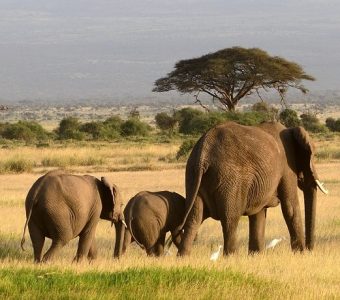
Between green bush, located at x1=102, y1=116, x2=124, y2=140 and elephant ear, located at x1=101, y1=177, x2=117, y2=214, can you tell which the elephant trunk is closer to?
elephant ear, located at x1=101, y1=177, x2=117, y2=214

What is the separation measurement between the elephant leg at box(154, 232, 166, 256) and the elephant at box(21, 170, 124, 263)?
1164mm

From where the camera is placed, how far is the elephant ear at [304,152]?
13.9m

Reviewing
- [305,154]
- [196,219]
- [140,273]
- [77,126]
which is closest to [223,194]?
[196,219]

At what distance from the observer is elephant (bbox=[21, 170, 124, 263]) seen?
1223cm

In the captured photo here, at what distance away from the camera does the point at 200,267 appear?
36.4 ft

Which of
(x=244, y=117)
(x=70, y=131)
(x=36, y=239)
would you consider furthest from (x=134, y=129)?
(x=36, y=239)

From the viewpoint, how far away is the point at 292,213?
1377 cm

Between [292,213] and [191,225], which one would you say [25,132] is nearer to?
[292,213]

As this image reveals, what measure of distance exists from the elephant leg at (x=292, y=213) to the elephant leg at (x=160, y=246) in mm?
1688

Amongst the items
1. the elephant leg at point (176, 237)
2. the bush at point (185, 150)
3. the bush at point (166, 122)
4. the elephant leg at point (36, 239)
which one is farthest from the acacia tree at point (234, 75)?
the elephant leg at point (36, 239)

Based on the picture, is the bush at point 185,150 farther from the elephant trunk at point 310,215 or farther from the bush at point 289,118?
the elephant trunk at point 310,215

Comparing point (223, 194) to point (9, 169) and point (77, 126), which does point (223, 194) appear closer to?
point (9, 169)

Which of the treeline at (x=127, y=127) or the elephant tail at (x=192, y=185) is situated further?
the treeline at (x=127, y=127)

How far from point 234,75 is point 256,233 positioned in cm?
4477
